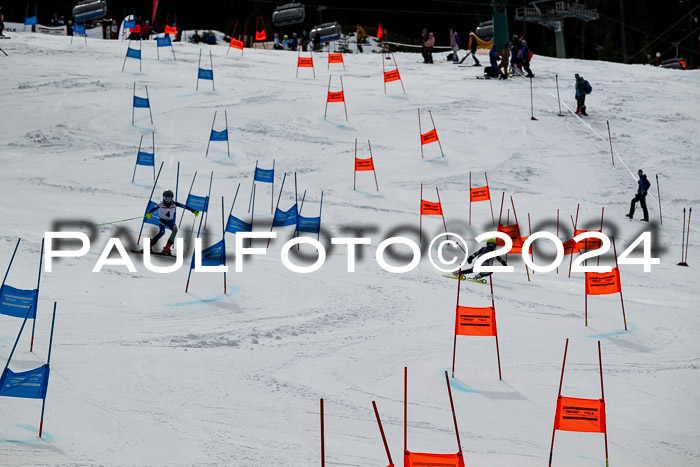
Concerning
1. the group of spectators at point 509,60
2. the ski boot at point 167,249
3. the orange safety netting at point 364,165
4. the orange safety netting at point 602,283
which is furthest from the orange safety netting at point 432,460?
the group of spectators at point 509,60

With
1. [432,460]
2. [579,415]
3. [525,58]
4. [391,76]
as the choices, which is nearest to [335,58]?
[391,76]

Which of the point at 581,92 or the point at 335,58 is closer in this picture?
the point at 581,92

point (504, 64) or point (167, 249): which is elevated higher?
point (504, 64)

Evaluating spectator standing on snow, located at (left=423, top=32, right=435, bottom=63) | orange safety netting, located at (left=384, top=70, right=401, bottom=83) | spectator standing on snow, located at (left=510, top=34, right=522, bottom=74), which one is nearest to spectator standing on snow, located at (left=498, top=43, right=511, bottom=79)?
spectator standing on snow, located at (left=510, top=34, right=522, bottom=74)

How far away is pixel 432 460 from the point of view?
639cm

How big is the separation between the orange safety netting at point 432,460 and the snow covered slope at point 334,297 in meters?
1.68

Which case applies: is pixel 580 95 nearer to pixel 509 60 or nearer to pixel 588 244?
pixel 509 60

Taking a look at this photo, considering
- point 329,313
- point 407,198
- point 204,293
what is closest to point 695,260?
point 407,198

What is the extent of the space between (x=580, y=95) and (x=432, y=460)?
857 inches

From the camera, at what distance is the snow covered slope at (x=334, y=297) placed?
856 cm

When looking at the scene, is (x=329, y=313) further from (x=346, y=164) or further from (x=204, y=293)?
(x=346, y=164)

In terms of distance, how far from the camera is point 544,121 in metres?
25.9

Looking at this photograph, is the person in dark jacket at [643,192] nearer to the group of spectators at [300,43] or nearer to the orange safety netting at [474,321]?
the orange safety netting at [474,321]

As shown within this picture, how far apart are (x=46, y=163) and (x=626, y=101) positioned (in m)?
19.4
